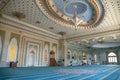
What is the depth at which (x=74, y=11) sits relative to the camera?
24.9 ft

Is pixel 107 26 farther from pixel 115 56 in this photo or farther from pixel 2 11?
pixel 115 56

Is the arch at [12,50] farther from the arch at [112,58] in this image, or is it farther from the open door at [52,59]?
the arch at [112,58]

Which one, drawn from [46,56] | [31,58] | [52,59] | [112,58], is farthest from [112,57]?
[31,58]

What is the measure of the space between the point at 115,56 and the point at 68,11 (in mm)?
16491

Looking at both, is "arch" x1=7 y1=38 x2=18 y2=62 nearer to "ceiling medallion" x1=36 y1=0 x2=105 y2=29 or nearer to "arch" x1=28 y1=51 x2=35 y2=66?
"arch" x1=28 y1=51 x2=35 y2=66

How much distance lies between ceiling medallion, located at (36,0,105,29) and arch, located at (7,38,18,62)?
3.34m

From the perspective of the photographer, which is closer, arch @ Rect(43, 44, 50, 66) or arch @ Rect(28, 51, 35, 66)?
arch @ Rect(28, 51, 35, 66)

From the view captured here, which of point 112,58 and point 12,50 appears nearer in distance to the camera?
point 12,50

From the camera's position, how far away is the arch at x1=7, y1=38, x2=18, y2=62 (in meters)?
8.05

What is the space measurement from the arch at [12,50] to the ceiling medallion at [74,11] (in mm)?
3343

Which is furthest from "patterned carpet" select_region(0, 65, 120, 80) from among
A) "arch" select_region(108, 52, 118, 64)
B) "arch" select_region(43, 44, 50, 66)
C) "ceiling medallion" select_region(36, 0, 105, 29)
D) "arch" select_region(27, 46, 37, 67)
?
"arch" select_region(108, 52, 118, 64)

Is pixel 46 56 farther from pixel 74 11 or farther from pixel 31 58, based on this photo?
pixel 74 11

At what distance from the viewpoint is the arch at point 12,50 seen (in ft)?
26.4

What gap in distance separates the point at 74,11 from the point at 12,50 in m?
5.24
